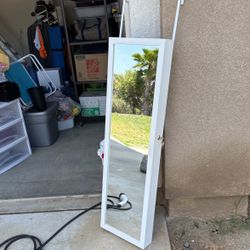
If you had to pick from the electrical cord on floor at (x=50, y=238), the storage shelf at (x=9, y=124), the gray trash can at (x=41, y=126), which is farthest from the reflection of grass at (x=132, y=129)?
the gray trash can at (x=41, y=126)

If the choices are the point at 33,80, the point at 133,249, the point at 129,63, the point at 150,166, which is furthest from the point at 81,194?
the point at 33,80

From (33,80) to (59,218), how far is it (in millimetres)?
2143

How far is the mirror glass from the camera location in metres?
1.61

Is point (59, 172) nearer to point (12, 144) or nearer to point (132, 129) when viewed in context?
point (12, 144)

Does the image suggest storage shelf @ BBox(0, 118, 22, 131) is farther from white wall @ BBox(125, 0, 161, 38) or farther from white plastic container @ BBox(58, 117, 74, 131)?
white wall @ BBox(125, 0, 161, 38)

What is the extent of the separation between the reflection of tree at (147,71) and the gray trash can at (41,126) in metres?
1.73

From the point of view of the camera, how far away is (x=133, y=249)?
5.76 feet

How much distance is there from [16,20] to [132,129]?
4.39 metres

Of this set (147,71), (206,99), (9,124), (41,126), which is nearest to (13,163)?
(9,124)

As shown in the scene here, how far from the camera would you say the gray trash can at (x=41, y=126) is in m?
3.11

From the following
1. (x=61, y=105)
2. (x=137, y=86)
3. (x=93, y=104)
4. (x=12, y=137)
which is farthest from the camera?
(x=93, y=104)

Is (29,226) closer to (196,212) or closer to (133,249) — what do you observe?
(133,249)

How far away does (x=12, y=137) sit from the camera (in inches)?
115

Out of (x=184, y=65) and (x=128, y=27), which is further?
(x=128, y=27)
